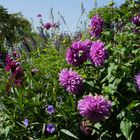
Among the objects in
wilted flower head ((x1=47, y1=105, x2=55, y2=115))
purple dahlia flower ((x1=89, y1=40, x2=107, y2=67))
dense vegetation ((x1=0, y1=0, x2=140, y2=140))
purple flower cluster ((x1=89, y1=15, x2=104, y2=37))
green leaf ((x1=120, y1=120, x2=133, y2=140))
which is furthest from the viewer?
purple flower cluster ((x1=89, y1=15, x2=104, y2=37))

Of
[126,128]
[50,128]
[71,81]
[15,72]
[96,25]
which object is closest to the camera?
[126,128]

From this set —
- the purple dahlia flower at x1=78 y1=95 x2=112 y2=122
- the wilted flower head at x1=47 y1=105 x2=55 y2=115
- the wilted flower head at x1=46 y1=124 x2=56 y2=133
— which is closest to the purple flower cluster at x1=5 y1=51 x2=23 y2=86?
the wilted flower head at x1=47 y1=105 x2=55 y2=115

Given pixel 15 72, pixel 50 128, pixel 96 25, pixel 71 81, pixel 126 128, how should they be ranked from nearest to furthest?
pixel 126 128 → pixel 71 81 → pixel 50 128 → pixel 96 25 → pixel 15 72

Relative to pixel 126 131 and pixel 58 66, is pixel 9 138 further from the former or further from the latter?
pixel 58 66

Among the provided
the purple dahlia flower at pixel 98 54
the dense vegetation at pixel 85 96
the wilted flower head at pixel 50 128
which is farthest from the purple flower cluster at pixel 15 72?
the purple dahlia flower at pixel 98 54

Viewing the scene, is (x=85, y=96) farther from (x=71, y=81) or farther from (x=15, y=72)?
(x=15, y=72)

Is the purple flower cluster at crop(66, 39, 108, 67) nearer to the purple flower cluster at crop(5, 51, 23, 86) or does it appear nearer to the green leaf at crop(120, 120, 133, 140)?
the green leaf at crop(120, 120, 133, 140)

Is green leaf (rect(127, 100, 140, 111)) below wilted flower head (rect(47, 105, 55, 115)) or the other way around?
below

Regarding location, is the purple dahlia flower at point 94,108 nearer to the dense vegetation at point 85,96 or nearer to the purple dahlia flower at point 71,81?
the dense vegetation at point 85,96

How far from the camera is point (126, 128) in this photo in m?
2.91

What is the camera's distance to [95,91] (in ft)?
10.8

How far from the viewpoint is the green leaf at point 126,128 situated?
2871 millimetres

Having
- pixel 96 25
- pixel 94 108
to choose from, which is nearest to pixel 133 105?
pixel 94 108

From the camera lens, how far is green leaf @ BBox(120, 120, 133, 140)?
287 cm
